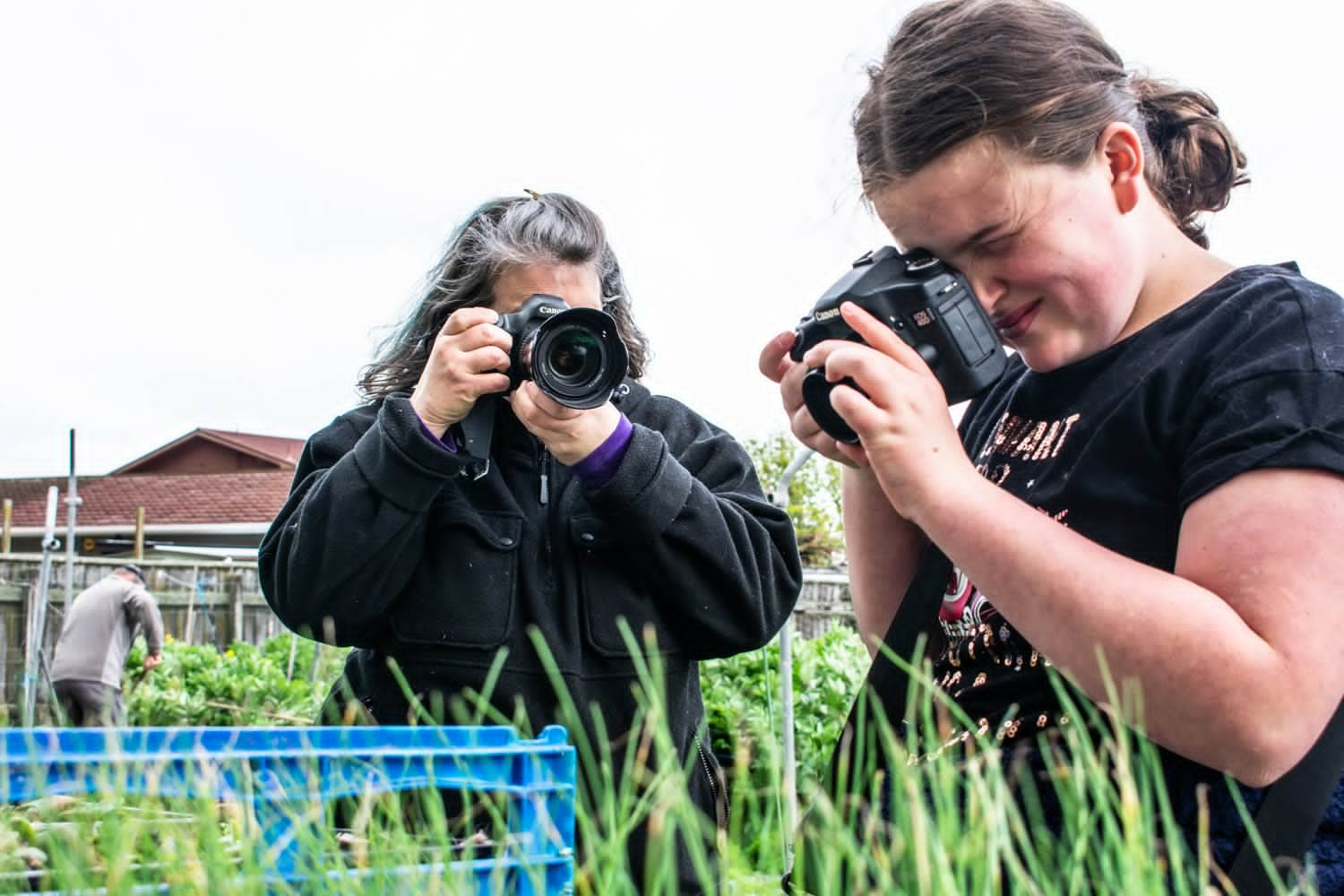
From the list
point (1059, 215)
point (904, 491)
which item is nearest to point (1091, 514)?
point (904, 491)

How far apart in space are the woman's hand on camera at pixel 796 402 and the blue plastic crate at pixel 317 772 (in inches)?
24.3

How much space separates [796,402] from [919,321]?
0.21 m

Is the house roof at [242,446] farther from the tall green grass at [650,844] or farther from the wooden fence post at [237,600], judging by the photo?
the tall green grass at [650,844]

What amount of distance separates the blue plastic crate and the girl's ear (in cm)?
85

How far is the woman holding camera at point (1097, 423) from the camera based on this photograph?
3.43ft

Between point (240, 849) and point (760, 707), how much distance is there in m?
4.30

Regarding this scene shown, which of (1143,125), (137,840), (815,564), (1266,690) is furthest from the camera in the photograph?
(815,564)

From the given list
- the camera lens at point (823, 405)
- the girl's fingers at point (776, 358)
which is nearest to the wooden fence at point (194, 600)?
the girl's fingers at point (776, 358)

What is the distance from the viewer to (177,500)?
27016 mm

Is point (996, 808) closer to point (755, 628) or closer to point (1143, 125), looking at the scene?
point (1143, 125)

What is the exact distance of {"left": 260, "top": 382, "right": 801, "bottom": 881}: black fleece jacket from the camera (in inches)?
73.0

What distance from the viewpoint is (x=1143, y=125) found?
1.52m

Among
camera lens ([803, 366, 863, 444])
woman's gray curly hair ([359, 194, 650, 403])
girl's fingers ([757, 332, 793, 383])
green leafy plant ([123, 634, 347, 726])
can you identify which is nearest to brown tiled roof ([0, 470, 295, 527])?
green leafy plant ([123, 634, 347, 726])

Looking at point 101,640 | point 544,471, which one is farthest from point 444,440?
point 101,640
